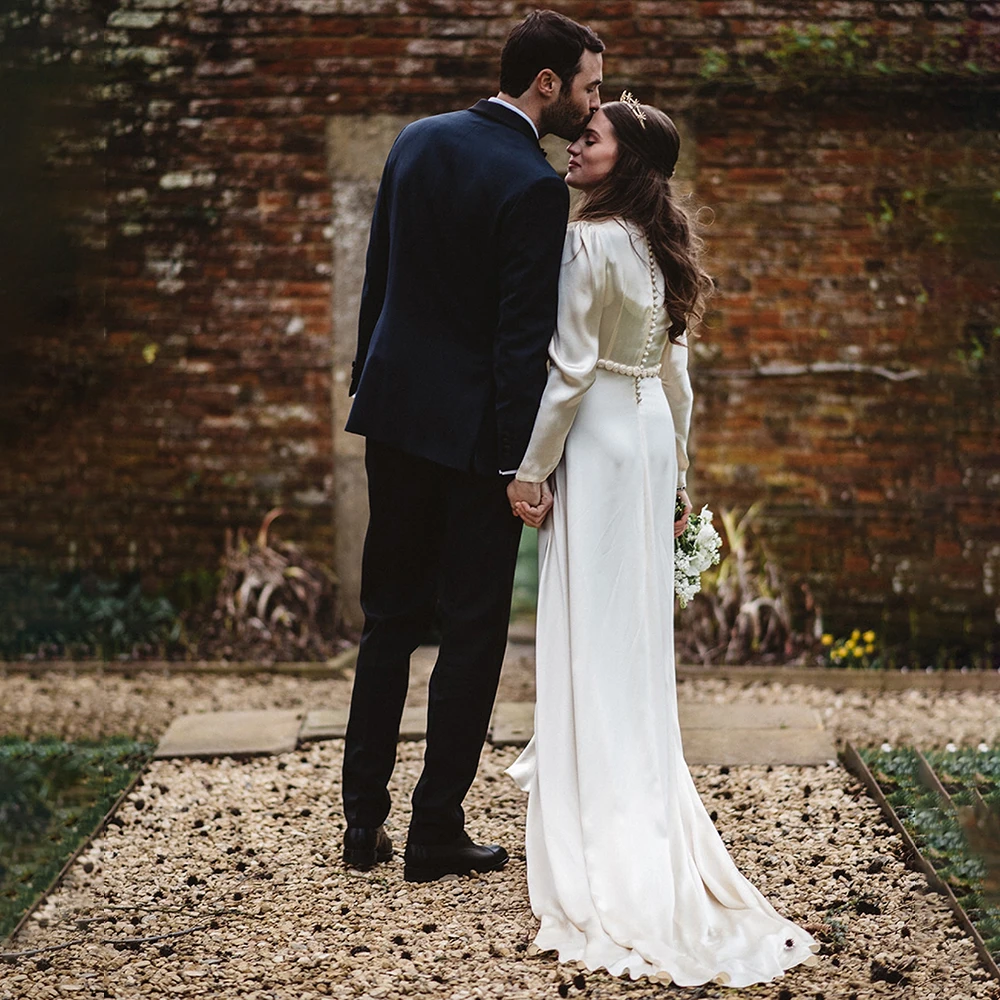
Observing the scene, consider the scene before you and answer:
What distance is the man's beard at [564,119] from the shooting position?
3223 millimetres

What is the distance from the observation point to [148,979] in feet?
9.76

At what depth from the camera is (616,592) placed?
314cm

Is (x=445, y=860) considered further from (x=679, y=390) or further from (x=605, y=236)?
(x=605, y=236)

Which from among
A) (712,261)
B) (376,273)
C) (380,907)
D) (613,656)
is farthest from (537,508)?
(712,261)

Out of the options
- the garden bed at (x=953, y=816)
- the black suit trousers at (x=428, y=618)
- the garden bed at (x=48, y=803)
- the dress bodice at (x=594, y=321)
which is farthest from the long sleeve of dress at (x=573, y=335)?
the garden bed at (x=48, y=803)

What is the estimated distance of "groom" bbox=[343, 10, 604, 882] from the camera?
3.10m

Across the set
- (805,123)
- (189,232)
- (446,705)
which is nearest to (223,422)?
(189,232)

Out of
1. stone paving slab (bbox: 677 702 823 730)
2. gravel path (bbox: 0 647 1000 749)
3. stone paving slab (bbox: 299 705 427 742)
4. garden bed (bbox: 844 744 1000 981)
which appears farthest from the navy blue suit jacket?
gravel path (bbox: 0 647 1000 749)

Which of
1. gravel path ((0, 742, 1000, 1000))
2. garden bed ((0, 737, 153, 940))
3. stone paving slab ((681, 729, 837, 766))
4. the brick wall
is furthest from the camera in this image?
the brick wall

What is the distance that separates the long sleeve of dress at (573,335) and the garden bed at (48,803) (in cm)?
194

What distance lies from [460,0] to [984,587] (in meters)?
4.01

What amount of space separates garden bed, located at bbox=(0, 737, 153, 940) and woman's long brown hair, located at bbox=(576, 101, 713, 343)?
2380 millimetres

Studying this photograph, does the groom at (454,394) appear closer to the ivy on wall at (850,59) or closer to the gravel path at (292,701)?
the gravel path at (292,701)

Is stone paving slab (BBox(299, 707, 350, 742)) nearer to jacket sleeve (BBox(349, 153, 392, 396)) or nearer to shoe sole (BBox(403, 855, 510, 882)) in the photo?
shoe sole (BBox(403, 855, 510, 882))
